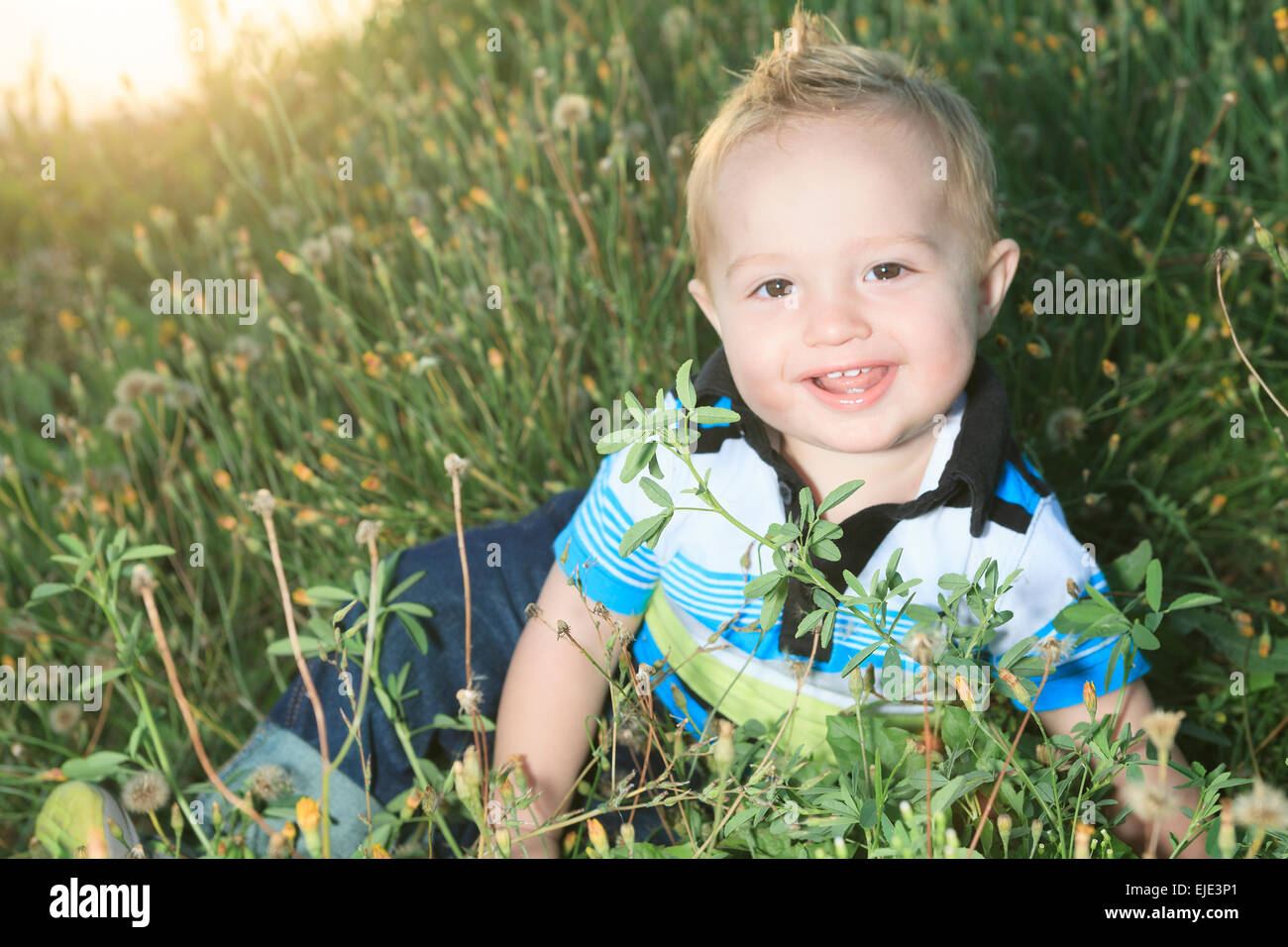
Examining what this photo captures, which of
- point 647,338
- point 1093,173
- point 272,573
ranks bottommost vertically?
point 272,573

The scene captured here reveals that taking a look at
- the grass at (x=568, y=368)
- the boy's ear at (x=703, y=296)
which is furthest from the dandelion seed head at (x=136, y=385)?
the boy's ear at (x=703, y=296)

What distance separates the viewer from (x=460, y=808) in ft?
5.42

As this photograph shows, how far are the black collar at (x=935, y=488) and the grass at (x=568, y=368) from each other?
189 millimetres

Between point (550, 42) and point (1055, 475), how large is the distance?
166 cm

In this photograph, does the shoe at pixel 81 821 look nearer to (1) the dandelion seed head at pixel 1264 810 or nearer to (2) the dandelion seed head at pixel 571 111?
(1) the dandelion seed head at pixel 1264 810

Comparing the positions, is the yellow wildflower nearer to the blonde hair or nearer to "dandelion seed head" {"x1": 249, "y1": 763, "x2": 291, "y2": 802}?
"dandelion seed head" {"x1": 249, "y1": 763, "x2": 291, "y2": 802}

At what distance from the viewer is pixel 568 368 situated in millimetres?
2203

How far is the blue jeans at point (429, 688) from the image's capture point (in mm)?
1590

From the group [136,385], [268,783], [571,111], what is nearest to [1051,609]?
[268,783]

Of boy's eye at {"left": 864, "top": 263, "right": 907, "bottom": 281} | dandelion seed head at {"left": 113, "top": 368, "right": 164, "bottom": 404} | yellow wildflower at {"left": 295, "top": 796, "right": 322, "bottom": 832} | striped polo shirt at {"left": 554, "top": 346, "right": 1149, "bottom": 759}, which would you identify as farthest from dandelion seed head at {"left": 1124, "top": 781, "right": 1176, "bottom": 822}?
dandelion seed head at {"left": 113, "top": 368, "right": 164, "bottom": 404}

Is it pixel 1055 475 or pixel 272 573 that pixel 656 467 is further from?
pixel 272 573

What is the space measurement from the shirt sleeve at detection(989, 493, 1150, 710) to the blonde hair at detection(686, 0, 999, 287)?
366 mm

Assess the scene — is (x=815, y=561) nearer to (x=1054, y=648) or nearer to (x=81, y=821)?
(x=1054, y=648)

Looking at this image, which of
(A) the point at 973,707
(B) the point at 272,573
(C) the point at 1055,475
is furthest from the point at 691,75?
(A) the point at 973,707
